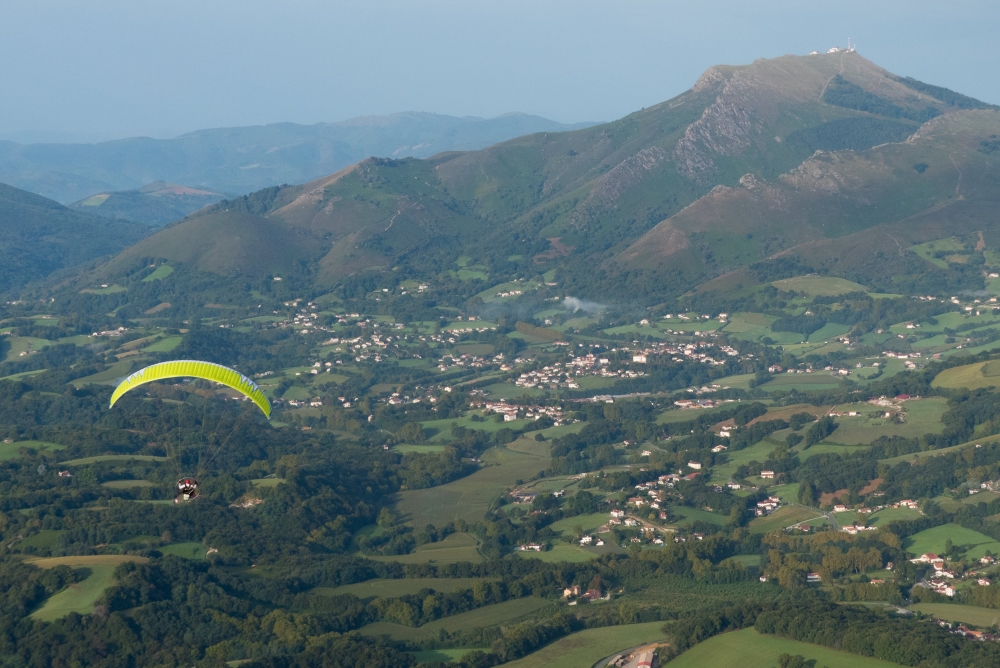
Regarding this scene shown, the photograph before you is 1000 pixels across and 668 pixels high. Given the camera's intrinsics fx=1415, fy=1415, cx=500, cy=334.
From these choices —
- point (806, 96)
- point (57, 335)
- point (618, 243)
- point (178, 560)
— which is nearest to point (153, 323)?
point (57, 335)

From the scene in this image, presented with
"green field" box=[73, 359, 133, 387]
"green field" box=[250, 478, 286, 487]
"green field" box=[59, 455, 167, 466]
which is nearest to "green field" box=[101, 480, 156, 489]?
"green field" box=[59, 455, 167, 466]

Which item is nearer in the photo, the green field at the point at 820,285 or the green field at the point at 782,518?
the green field at the point at 782,518

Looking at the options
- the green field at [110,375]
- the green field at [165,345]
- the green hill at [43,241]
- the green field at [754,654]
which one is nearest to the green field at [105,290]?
the green hill at [43,241]

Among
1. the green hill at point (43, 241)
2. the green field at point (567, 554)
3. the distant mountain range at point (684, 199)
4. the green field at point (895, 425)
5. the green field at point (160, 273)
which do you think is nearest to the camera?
the green field at point (567, 554)

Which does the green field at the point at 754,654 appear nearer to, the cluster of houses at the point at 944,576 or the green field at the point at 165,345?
the cluster of houses at the point at 944,576

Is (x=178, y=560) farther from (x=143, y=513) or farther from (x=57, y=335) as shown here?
(x=57, y=335)

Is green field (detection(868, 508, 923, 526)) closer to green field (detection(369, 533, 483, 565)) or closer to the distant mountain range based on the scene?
green field (detection(369, 533, 483, 565))

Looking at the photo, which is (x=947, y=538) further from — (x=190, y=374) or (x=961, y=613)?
(x=190, y=374)
